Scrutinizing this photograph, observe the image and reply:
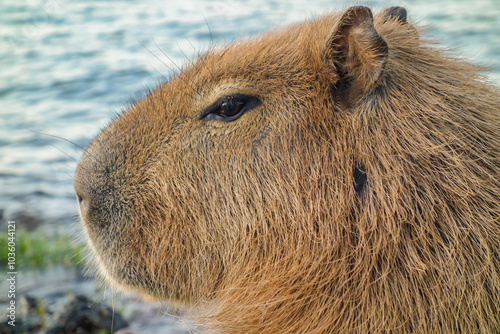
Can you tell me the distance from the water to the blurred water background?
0.8 inches

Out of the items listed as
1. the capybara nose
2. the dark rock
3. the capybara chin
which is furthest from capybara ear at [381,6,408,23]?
the dark rock

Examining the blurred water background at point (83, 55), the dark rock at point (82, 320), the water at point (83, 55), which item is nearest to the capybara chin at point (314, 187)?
the blurred water background at point (83, 55)

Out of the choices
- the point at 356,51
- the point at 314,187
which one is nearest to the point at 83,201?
the point at 314,187

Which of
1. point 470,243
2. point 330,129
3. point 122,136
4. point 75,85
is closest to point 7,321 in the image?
point 122,136

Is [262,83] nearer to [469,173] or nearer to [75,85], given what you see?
[469,173]

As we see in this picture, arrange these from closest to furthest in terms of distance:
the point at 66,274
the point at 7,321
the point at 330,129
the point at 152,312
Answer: the point at 330,129, the point at 7,321, the point at 152,312, the point at 66,274

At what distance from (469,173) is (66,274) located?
390cm

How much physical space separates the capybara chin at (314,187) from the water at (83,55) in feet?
7.46

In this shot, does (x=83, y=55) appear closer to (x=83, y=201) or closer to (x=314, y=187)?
(x=83, y=201)

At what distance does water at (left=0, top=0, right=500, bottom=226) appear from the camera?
700cm

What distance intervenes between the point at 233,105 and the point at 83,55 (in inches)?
354

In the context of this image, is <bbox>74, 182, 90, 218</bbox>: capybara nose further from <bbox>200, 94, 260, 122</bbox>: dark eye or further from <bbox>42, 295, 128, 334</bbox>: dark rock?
<bbox>42, 295, 128, 334</bbox>: dark rock

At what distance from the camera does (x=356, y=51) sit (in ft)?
7.84

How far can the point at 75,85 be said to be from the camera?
9.43 metres
